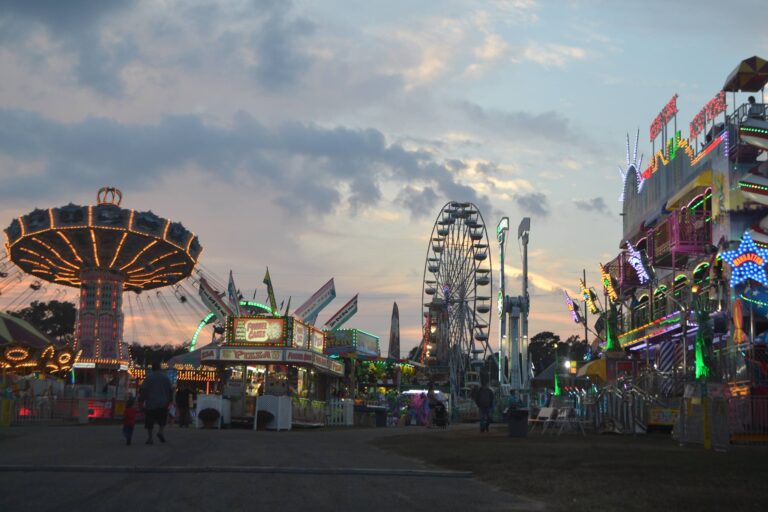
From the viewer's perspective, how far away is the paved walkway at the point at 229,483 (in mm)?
8242

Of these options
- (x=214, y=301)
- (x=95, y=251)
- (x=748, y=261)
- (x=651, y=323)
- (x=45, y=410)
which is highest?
(x=95, y=251)

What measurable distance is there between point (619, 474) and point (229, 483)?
16.9 ft

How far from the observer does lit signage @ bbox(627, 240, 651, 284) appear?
42.9 meters

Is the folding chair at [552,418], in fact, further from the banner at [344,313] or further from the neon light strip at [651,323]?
the banner at [344,313]

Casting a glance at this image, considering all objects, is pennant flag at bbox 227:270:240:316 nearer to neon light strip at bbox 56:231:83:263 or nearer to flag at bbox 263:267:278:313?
flag at bbox 263:267:278:313

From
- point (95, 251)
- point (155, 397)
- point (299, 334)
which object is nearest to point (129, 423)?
point (155, 397)

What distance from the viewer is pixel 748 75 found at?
35.7 metres

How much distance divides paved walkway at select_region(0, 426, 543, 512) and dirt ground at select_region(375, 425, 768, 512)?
55cm

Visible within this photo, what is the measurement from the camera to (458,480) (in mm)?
11180

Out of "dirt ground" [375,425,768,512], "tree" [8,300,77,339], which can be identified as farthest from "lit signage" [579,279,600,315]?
"tree" [8,300,77,339]

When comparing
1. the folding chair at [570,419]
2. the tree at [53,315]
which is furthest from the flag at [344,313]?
the tree at [53,315]

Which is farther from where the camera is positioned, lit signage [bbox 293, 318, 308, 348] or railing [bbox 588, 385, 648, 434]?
lit signage [bbox 293, 318, 308, 348]

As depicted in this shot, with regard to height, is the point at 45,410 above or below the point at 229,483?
below

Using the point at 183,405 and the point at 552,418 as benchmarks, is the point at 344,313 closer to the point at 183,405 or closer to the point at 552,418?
the point at 183,405
